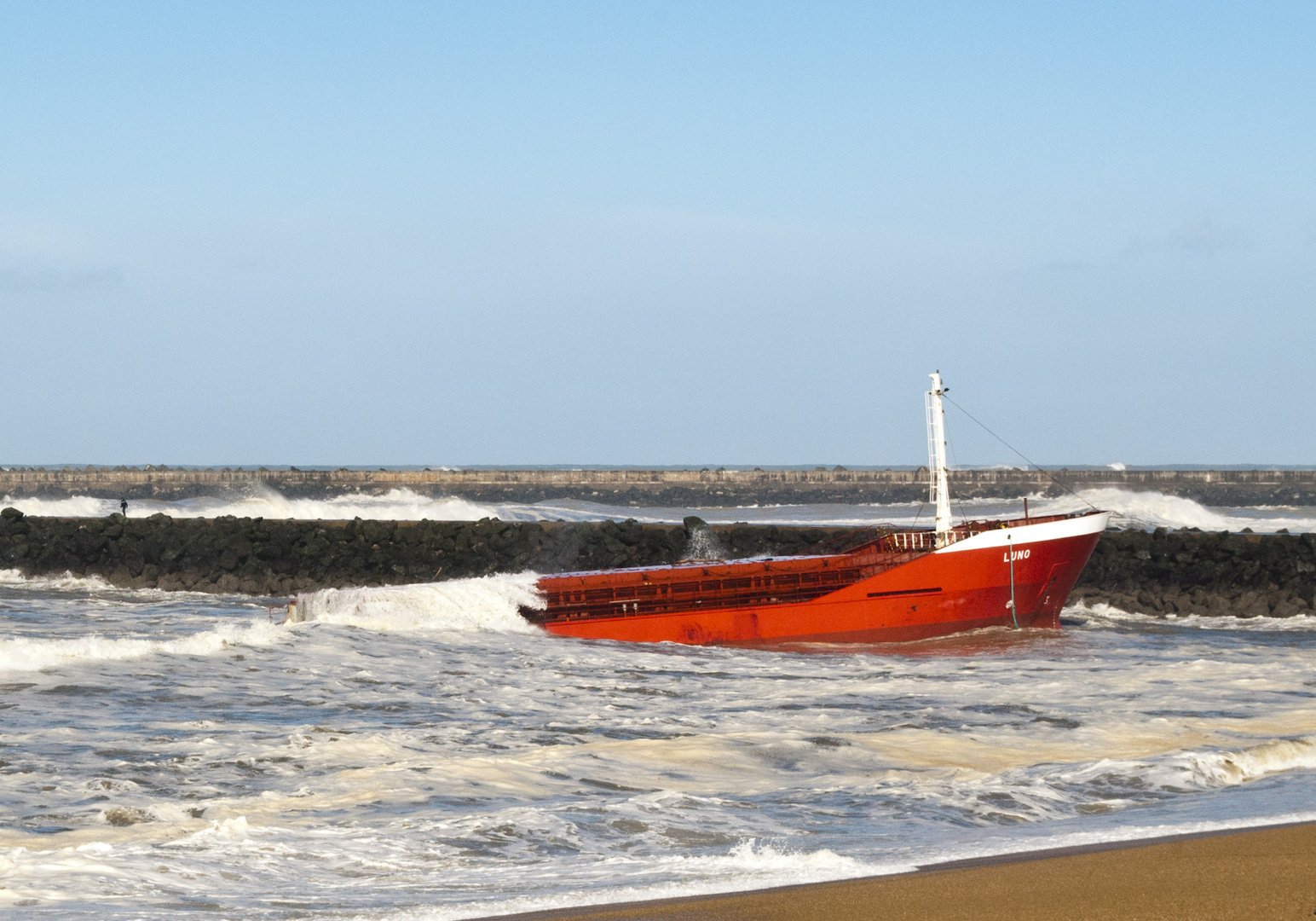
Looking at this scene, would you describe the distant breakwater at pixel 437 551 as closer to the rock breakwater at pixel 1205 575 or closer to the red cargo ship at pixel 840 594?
the rock breakwater at pixel 1205 575

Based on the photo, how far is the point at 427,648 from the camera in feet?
63.8

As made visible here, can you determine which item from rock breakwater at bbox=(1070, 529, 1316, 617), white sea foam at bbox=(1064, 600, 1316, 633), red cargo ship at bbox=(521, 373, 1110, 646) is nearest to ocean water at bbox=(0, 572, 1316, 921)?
red cargo ship at bbox=(521, 373, 1110, 646)

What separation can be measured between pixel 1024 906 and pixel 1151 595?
23054 mm

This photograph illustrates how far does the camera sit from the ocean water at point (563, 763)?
25.7 ft

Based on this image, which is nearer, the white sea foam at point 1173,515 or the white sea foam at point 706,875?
the white sea foam at point 706,875

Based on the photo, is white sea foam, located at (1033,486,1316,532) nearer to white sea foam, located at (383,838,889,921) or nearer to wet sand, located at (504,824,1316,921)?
wet sand, located at (504,824,1316,921)

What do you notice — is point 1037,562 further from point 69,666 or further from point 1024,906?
point 1024,906

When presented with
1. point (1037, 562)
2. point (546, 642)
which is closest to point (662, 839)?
point (546, 642)

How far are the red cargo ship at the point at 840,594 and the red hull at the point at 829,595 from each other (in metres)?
0.02

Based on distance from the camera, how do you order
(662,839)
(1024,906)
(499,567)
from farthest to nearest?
(499,567) < (662,839) < (1024,906)

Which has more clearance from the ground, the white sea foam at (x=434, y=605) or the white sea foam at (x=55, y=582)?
the white sea foam at (x=434, y=605)

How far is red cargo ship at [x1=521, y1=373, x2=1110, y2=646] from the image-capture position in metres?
22.4

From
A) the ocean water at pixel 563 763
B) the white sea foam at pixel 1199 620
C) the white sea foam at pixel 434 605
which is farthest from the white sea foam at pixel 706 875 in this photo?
the white sea foam at pixel 1199 620

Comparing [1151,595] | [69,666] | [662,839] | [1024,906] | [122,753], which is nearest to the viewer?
[1024,906]
